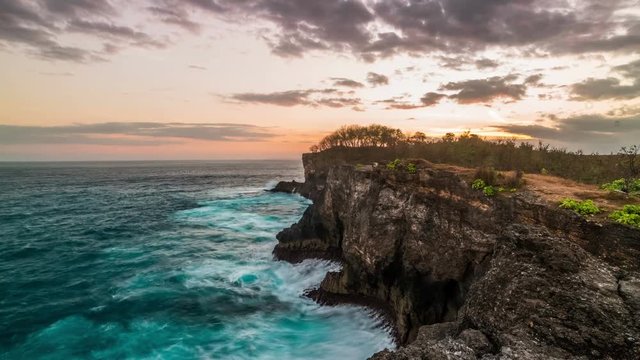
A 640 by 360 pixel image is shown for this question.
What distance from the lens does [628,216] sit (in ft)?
44.5

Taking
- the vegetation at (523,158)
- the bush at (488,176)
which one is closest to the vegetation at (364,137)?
the vegetation at (523,158)

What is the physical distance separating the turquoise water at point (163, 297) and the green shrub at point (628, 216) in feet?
53.5

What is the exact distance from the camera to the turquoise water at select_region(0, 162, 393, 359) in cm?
2519

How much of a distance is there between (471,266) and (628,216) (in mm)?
9856

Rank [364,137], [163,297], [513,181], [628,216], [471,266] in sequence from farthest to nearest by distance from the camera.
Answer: [364,137] → [163,297] → [471,266] → [513,181] → [628,216]

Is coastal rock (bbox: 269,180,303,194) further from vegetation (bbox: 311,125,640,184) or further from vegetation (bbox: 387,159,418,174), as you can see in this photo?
vegetation (bbox: 387,159,418,174)

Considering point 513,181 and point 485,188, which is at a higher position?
point 513,181

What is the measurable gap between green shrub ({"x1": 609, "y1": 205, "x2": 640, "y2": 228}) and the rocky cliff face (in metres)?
0.61

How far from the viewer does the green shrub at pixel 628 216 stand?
13.3m

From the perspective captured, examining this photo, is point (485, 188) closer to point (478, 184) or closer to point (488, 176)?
point (478, 184)

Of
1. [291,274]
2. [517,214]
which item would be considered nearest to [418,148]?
Result: [291,274]

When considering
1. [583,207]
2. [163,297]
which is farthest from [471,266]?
[163,297]

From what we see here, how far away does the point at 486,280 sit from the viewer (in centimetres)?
1234

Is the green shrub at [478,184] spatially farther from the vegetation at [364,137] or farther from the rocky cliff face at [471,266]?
the vegetation at [364,137]
